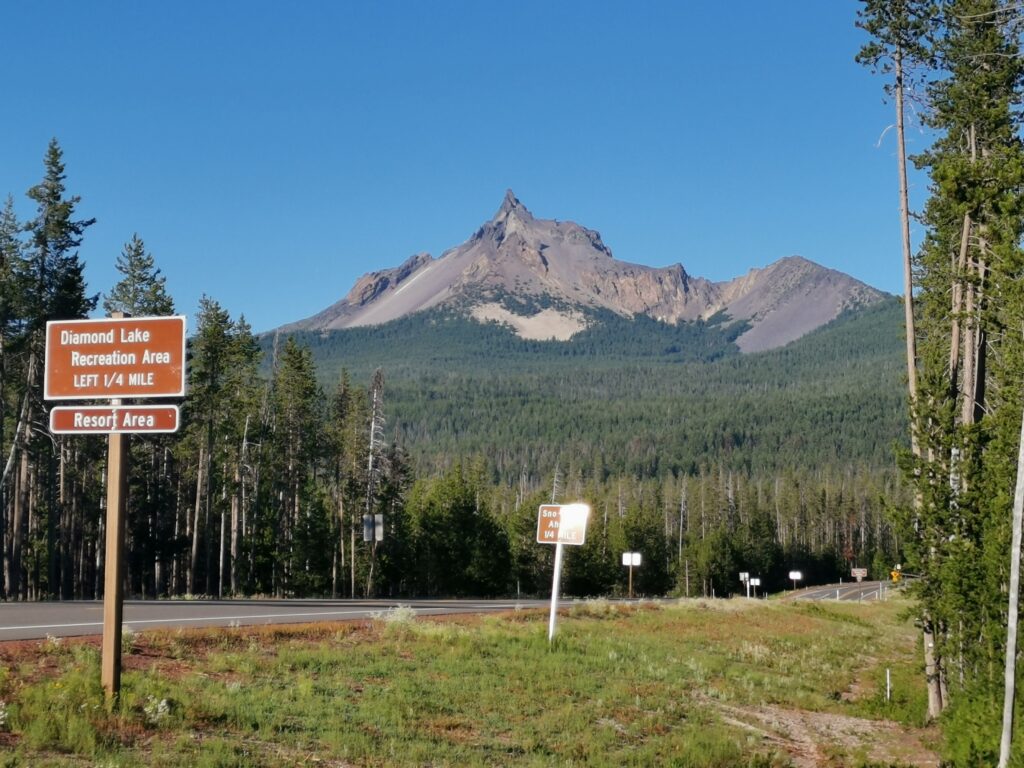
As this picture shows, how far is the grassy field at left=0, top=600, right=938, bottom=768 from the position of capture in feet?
39.2

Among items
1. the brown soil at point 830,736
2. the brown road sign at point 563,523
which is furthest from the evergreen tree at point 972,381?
the brown road sign at point 563,523

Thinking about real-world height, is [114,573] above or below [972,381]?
below

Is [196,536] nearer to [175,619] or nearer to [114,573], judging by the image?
[175,619]

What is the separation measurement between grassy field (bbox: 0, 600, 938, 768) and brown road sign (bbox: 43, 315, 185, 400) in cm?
367

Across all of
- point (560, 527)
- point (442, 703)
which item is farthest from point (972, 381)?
point (442, 703)

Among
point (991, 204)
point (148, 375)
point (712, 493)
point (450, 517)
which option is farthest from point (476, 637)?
point (712, 493)

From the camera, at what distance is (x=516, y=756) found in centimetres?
1384

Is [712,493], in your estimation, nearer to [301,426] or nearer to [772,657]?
[301,426]

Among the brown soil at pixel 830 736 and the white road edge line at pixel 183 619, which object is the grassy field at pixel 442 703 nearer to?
the brown soil at pixel 830 736

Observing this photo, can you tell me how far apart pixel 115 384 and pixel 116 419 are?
463 mm

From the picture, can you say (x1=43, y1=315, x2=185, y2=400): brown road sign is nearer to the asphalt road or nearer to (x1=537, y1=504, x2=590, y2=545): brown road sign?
the asphalt road

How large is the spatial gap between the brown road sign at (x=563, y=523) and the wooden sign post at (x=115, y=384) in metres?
12.4

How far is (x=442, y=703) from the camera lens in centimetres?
1627

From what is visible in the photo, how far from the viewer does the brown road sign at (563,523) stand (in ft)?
78.0
